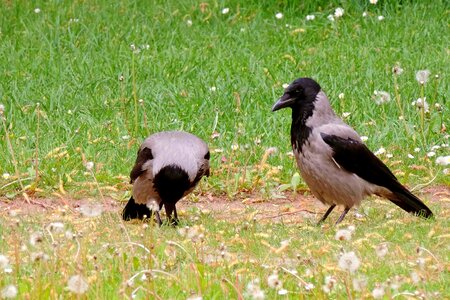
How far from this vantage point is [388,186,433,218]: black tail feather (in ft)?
25.7

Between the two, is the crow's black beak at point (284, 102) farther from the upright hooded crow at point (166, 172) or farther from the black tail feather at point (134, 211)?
the black tail feather at point (134, 211)

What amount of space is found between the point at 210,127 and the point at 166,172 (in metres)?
2.26

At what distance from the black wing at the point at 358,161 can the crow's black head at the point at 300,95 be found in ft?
1.07

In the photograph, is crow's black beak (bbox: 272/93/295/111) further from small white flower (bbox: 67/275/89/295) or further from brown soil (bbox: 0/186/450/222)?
small white flower (bbox: 67/275/89/295)

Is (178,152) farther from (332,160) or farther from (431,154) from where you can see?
(431,154)

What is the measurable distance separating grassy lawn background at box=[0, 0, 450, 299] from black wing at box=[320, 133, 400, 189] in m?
0.28

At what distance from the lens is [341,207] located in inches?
340

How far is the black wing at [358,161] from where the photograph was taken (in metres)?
7.72

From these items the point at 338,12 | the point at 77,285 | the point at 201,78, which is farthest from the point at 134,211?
the point at 338,12

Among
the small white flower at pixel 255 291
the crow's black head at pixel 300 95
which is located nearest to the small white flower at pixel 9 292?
the small white flower at pixel 255 291

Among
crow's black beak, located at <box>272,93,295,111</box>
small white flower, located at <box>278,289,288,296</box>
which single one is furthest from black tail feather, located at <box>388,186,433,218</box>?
small white flower, located at <box>278,289,288,296</box>

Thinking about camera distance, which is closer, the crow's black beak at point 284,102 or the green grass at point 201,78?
the crow's black beak at point 284,102

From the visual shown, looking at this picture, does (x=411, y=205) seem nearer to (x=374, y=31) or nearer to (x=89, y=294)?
(x=89, y=294)

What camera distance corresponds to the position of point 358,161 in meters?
7.85
